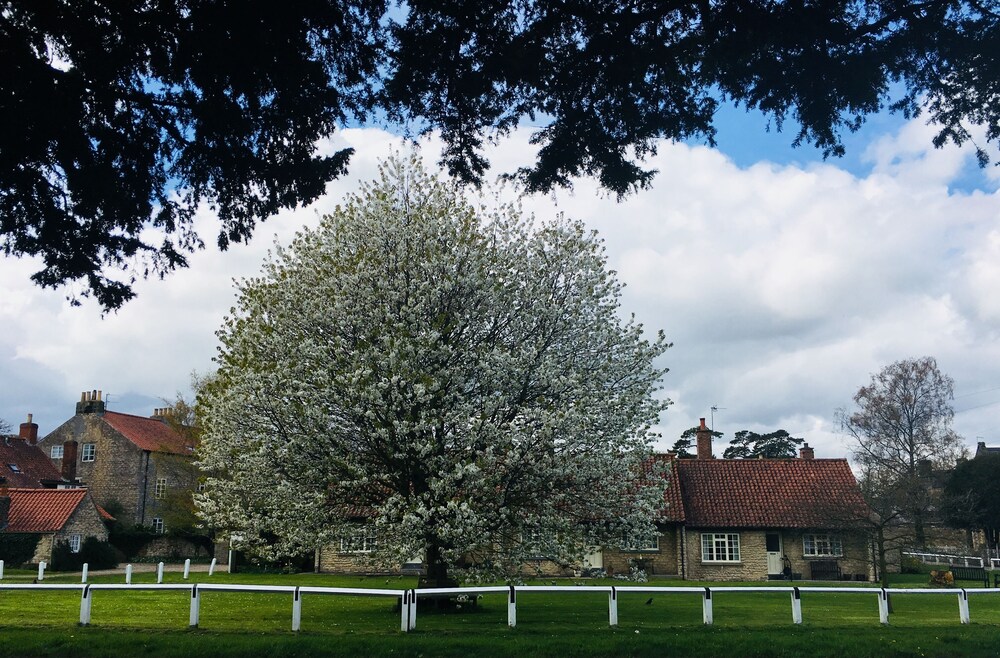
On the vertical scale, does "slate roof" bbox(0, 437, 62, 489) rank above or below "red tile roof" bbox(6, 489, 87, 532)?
above

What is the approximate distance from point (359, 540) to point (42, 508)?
30.5m

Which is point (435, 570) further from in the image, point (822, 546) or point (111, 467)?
point (111, 467)

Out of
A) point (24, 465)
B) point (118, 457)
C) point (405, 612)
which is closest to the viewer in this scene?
point (405, 612)

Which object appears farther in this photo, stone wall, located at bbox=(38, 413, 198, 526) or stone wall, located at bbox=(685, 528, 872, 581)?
stone wall, located at bbox=(38, 413, 198, 526)

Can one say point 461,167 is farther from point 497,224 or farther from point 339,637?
point 497,224

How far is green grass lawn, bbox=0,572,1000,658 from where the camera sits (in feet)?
42.3

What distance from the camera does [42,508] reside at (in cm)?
4288

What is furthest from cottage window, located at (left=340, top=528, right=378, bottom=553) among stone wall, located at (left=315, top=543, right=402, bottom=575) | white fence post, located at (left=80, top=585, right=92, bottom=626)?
stone wall, located at (left=315, top=543, right=402, bottom=575)

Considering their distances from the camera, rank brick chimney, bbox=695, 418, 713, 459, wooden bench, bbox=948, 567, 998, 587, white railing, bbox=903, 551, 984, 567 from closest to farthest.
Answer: wooden bench, bbox=948, 567, 998, 587, brick chimney, bbox=695, 418, 713, 459, white railing, bbox=903, 551, 984, 567

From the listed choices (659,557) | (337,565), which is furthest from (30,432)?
(659,557)

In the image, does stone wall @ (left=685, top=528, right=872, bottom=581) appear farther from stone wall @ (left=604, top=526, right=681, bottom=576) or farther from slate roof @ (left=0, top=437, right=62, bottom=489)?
slate roof @ (left=0, top=437, right=62, bottom=489)

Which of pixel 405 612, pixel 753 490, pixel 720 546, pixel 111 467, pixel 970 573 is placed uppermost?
pixel 111 467

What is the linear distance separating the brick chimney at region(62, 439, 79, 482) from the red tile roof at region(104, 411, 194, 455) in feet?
10.0

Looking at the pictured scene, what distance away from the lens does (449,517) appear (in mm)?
18047
